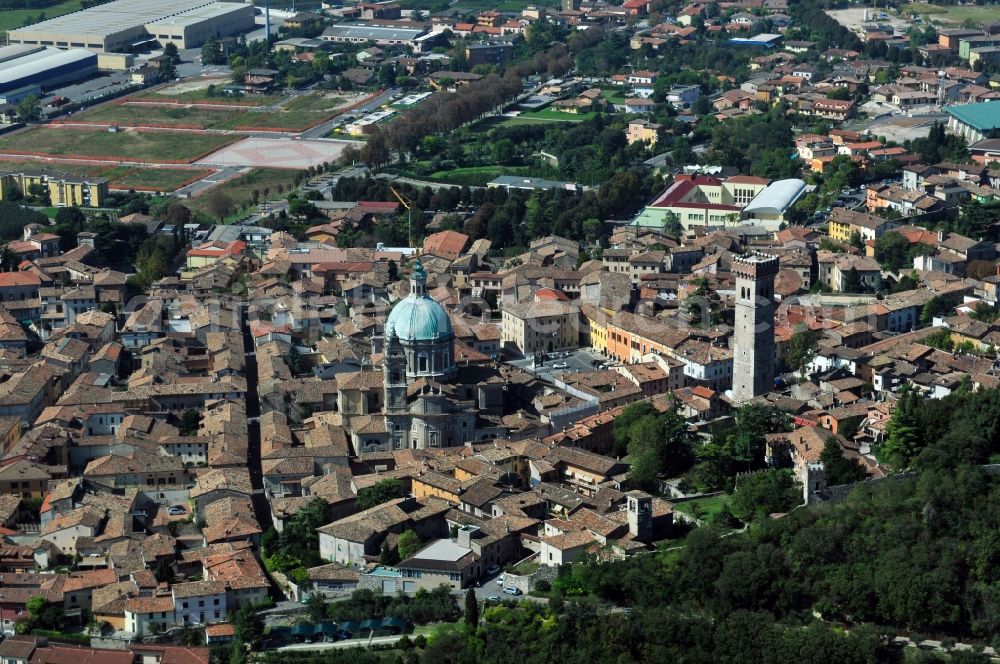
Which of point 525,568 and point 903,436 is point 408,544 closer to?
point 525,568

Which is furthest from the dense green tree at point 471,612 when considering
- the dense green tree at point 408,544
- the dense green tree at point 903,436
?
the dense green tree at point 903,436

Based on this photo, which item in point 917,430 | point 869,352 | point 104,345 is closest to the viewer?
point 917,430

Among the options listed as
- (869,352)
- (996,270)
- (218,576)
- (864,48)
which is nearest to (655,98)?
(864,48)

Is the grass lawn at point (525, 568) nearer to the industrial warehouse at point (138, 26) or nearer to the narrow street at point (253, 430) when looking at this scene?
the narrow street at point (253, 430)

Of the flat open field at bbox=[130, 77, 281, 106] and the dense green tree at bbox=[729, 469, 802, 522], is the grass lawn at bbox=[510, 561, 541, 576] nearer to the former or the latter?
the dense green tree at bbox=[729, 469, 802, 522]

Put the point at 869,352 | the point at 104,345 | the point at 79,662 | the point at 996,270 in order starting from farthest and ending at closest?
1. the point at 996,270
2. the point at 104,345
3. the point at 869,352
4. the point at 79,662

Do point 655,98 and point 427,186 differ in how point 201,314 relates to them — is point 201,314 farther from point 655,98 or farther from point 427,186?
point 655,98

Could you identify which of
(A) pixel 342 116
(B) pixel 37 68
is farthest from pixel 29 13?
(A) pixel 342 116
